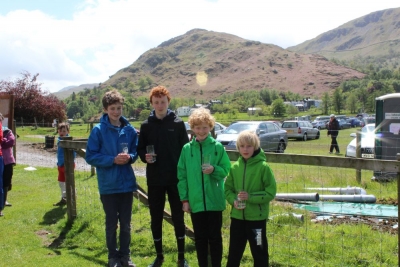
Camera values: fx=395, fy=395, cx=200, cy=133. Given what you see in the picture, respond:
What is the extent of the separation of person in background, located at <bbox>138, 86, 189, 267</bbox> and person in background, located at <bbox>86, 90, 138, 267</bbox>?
0.25m

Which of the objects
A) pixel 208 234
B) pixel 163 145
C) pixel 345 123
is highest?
pixel 163 145

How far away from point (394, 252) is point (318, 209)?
2177mm

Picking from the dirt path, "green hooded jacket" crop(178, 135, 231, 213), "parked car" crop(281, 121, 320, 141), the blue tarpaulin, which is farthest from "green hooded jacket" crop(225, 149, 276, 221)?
"parked car" crop(281, 121, 320, 141)

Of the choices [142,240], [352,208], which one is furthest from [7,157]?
[352,208]

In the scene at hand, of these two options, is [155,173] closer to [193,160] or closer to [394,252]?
[193,160]

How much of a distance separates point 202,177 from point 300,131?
27.0 m

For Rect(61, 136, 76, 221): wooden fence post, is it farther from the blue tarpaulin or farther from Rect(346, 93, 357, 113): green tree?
Rect(346, 93, 357, 113): green tree

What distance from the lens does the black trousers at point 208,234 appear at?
405 cm

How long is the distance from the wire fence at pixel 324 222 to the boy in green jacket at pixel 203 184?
0.90 meters

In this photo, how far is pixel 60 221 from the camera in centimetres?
675

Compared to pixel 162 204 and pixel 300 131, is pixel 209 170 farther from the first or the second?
pixel 300 131

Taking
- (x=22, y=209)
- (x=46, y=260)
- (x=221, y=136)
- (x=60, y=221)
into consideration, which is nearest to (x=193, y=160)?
(x=46, y=260)

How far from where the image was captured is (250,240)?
385 centimetres

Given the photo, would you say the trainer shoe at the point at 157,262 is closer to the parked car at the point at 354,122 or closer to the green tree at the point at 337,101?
the parked car at the point at 354,122
